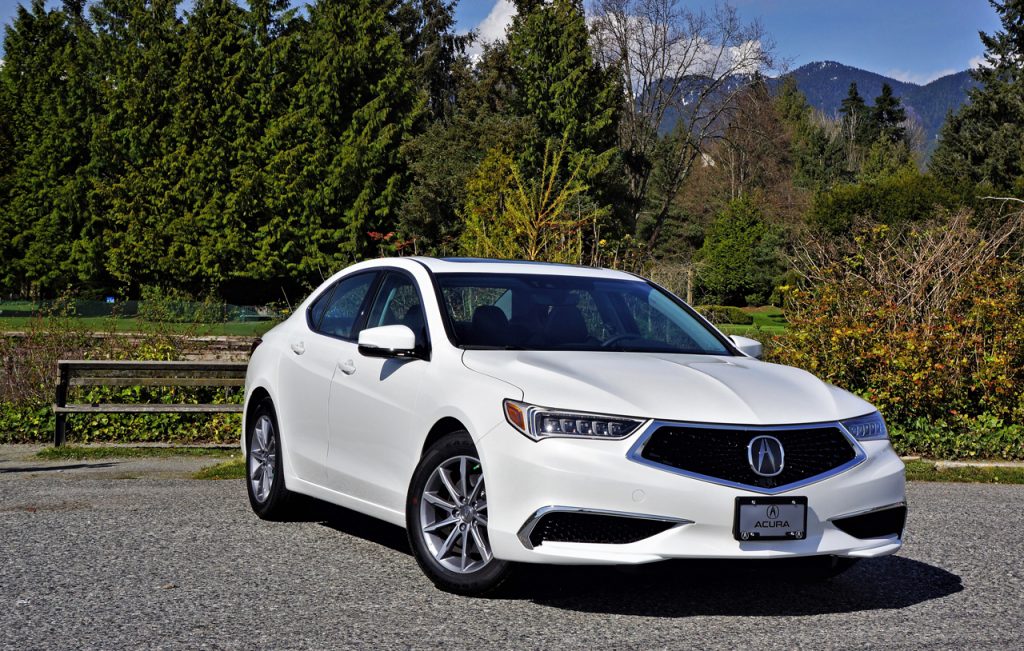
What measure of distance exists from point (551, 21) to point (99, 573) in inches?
2207

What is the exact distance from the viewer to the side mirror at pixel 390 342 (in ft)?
20.6

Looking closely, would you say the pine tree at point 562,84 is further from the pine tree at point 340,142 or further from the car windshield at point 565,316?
the car windshield at point 565,316

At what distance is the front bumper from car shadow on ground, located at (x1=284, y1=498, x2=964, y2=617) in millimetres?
209

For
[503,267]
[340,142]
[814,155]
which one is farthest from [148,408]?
[814,155]

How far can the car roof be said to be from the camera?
712 centimetres

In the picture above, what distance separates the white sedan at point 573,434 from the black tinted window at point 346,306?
0.06 metres

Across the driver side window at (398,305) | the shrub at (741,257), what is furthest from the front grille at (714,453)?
the shrub at (741,257)

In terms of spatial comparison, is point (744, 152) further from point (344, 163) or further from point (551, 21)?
point (344, 163)

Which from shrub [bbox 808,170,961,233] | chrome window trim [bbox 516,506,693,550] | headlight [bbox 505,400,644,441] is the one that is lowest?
chrome window trim [bbox 516,506,693,550]

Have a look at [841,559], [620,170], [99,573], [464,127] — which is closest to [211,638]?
[99,573]

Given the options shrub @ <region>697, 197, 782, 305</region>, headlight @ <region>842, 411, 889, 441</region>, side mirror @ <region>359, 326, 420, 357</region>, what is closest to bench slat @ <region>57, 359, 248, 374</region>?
side mirror @ <region>359, 326, 420, 357</region>

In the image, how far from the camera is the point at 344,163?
192 feet

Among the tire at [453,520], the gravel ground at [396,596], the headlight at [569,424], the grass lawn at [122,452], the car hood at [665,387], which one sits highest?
the car hood at [665,387]

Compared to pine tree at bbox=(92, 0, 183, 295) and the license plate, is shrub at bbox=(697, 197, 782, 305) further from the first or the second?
the license plate
